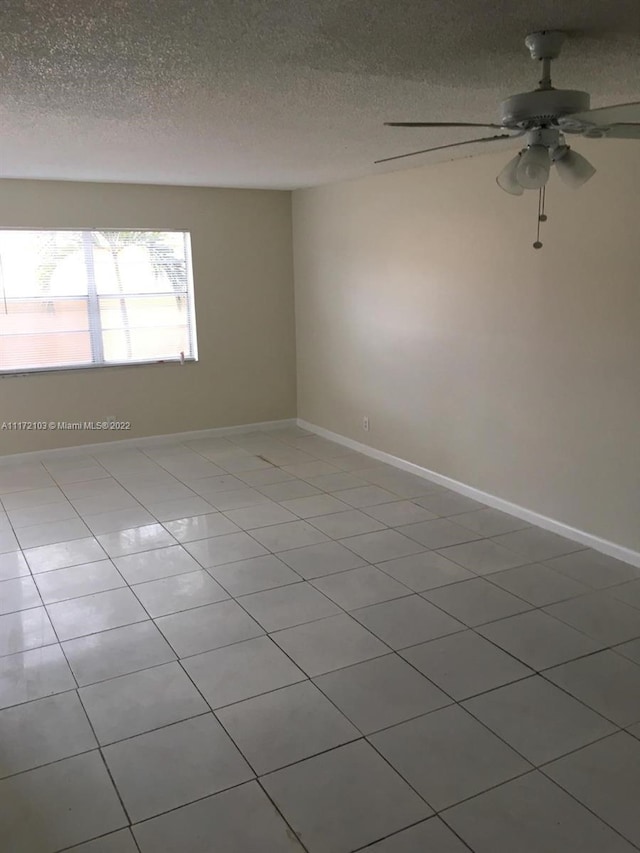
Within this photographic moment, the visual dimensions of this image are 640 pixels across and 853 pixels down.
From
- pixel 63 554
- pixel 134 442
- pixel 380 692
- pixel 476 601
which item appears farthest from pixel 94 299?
pixel 380 692

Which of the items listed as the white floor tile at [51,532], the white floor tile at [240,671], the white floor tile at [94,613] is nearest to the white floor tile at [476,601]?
the white floor tile at [240,671]

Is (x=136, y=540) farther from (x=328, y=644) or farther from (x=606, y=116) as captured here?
(x=606, y=116)

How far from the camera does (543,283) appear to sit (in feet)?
12.6

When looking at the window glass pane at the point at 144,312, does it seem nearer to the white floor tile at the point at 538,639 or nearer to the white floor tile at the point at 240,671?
the white floor tile at the point at 240,671

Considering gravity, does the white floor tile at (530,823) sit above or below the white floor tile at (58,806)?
below

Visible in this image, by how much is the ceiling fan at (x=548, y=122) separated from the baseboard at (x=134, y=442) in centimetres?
440

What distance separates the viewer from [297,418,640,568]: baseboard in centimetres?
363

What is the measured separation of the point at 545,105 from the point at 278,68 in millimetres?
875

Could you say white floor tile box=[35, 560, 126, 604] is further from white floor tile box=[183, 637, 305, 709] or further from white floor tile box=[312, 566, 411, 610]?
white floor tile box=[312, 566, 411, 610]

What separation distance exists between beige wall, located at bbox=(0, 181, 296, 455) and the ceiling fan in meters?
4.00

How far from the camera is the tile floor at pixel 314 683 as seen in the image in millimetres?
1957

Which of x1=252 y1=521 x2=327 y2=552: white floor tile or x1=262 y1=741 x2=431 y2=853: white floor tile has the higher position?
x1=252 y1=521 x2=327 y2=552: white floor tile

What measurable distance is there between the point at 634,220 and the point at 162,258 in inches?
154

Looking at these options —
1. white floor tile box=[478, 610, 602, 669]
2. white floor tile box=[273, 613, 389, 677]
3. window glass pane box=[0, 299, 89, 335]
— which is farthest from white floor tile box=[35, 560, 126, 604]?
window glass pane box=[0, 299, 89, 335]
